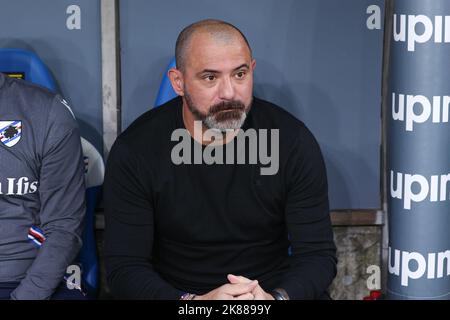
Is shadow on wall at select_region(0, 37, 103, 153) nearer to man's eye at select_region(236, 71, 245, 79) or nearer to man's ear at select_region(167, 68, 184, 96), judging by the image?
man's ear at select_region(167, 68, 184, 96)

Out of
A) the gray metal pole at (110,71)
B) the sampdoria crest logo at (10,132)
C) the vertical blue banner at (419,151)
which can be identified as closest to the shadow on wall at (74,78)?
the gray metal pole at (110,71)

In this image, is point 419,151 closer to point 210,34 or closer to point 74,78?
point 210,34

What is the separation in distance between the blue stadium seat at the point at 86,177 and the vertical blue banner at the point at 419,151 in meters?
0.98

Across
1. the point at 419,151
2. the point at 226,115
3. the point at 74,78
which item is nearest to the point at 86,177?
the point at 74,78

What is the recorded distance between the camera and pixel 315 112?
10.7 feet

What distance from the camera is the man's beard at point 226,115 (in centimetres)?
244

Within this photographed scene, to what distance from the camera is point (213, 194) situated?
2.53 meters

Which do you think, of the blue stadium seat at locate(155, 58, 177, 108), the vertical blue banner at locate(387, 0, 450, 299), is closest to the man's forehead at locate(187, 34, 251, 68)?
the blue stadium seat at locate(155, 58, 177, 108)

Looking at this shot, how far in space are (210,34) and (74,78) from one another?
0.89 m
